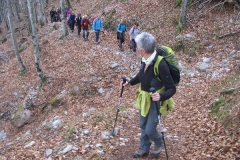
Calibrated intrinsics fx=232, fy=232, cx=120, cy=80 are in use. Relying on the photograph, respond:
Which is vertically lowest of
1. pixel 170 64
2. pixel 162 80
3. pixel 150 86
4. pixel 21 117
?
pixel 21 117

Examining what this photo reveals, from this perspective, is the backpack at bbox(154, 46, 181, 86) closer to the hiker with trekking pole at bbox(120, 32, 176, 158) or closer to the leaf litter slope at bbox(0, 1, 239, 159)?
the hiker with trekking pole at bbox(120, 32, 176, 158)

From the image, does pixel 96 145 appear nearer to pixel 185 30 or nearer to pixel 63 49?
pixel 185 30

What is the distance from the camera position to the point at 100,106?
9359 mm

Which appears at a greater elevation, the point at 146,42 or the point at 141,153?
the point at 146,42

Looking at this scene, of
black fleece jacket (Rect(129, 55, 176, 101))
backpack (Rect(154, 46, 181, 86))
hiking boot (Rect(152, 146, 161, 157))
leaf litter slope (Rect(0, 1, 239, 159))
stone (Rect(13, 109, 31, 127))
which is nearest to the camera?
black fleece jacket (Rect(129, 55, 176, 101))

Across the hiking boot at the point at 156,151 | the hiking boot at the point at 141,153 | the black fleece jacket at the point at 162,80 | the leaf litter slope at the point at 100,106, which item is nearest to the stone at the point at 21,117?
the leaf litter slope at the point at 100,106

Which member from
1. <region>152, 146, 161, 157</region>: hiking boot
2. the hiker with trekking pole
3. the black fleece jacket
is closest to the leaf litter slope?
<region>152, 146, 161, 157</region>: hiking boot

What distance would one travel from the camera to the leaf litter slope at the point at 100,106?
17.6ft

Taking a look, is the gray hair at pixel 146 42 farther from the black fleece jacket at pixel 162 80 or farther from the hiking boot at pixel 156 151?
the hiking boot at pixel 156 151

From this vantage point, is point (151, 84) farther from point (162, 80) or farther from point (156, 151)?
point (156, 151)

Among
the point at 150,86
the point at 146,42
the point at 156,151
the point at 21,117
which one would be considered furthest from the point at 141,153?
the point at 21,117

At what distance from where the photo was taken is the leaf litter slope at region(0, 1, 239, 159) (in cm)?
536

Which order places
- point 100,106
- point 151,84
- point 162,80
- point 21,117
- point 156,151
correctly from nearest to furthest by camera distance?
point 162,80 → point 151,84 → point 156,151 → point 100,106 → point 21,117

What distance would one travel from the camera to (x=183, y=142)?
562 cm
